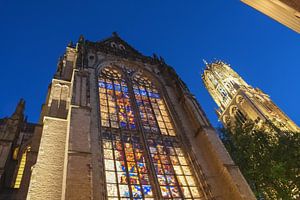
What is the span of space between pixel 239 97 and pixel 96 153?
2795 centimetres

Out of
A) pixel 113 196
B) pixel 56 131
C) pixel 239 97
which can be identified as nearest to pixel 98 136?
pixel 56 131

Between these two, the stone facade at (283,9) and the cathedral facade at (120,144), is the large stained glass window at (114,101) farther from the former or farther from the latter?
the stone facade at (283,9)

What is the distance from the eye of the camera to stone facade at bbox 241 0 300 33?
4434 mm

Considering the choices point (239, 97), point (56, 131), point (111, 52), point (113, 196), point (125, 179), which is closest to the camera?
point (113, 196)

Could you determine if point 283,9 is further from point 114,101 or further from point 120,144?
point 114,101

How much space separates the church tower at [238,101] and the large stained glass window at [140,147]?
1249 centimetres

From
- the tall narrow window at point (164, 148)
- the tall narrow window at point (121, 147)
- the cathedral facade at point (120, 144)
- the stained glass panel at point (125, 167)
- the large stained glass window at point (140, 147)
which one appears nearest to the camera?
the cathedral facade at point (120, 144)

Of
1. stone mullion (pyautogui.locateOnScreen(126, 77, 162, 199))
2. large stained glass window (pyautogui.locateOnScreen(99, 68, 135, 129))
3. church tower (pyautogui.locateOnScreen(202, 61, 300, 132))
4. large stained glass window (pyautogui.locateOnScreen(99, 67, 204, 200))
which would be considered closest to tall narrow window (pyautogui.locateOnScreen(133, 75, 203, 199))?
large stained glass window (pyautogui.locateOnScreen(99, 67, 204, 200))

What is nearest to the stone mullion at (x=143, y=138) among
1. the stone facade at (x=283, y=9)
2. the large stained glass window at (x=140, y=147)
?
the large stained glass window at (x=140, y=147)

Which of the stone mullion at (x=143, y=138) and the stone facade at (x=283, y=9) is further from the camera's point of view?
the stone mullion at (x=143, y=138)

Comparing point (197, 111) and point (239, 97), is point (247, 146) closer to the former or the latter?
point (197, 111)

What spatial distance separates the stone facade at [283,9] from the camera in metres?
4.43

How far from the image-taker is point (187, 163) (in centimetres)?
1141

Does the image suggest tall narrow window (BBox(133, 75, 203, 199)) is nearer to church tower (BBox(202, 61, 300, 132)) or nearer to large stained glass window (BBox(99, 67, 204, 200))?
large stained glass window (BBox(99, 67, 204, 200))
